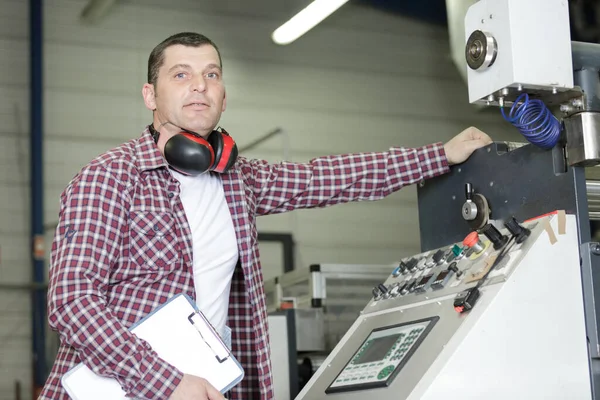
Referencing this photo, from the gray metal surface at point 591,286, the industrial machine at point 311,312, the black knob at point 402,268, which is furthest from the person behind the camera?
the industrial machine at point 311,312

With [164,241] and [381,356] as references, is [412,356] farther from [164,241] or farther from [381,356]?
[164,241]

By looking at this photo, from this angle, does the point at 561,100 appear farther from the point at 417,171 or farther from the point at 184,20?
the point at 184,20

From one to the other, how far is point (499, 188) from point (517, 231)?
286 mm

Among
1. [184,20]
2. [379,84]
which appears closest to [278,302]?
[184,20]

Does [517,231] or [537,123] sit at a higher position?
[537,123]

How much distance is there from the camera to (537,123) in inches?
78.0

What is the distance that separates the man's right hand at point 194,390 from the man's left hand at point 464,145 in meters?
0.99

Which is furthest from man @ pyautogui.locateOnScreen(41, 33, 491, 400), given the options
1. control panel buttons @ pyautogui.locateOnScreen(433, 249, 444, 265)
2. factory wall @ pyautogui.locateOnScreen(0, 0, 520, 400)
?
factory wall @ pyautogui.locateOnScreen(0, 0, 520, 400)

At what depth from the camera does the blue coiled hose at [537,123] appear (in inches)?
77.7

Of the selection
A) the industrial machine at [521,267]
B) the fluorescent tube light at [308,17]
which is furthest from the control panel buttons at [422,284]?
the fluorescent tube light at [308,17]

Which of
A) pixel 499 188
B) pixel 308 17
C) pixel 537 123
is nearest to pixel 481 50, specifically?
pixel 537 123

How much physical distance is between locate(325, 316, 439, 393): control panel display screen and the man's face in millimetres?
712

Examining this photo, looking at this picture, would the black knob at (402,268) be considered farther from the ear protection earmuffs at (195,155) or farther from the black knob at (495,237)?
the ear protection earmuffs at (195,155)

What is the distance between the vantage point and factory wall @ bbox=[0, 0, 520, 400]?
22.0 feet
